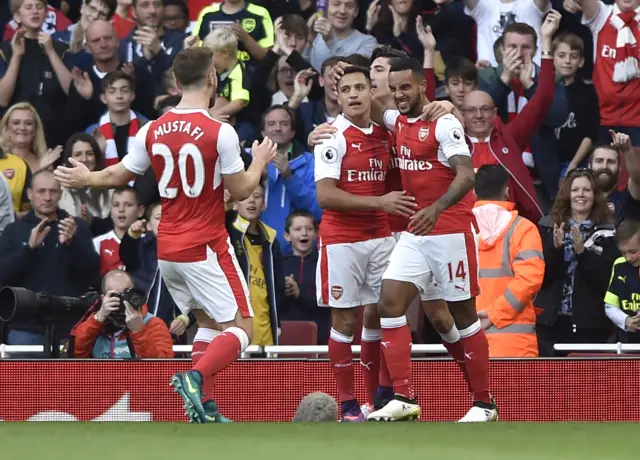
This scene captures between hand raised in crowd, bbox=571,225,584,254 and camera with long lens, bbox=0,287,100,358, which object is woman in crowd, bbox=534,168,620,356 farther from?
camera with long lens, bbox=0,287,100,358

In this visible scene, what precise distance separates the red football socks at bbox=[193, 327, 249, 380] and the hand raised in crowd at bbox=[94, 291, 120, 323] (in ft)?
6.33

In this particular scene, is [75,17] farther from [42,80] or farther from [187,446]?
[187,446]

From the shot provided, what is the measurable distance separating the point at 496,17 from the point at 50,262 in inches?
183

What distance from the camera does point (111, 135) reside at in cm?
1284

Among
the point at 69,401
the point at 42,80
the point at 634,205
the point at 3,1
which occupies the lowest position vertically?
the point at 69,401

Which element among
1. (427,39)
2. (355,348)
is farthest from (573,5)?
(355,348)

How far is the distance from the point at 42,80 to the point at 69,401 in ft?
14.9

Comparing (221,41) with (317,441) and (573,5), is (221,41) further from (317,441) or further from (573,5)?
(317,441)

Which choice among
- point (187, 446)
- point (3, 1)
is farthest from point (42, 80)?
point (187, 446)

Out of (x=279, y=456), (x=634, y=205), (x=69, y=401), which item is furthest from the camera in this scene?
(x=634, y=205)

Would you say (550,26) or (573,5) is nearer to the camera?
(550,26)

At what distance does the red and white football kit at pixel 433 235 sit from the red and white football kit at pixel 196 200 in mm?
1054

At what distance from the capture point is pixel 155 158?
828 cm

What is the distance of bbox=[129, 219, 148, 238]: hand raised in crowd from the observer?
38.1ft
